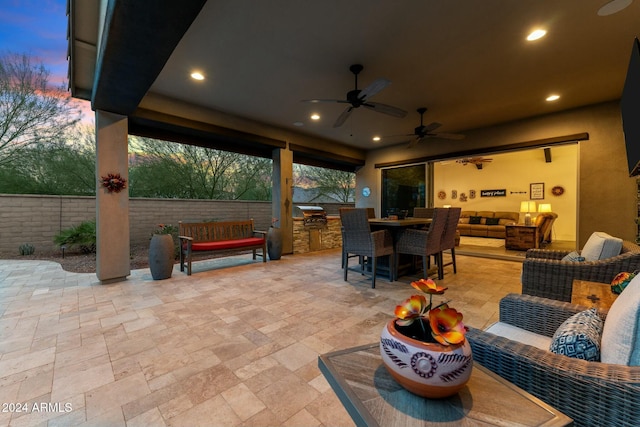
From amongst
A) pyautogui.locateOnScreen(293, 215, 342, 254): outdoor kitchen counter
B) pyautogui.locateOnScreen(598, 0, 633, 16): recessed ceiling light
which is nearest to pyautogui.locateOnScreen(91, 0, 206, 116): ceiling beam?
pyautogui.locateOnScreen(598, 0, 633, 16): recessed ceiling light

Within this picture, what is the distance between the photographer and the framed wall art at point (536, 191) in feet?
26.9

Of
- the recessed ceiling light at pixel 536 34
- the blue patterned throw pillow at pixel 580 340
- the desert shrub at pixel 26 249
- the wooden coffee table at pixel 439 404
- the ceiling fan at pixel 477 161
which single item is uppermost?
the recessed ceiling light at pixel 536 34

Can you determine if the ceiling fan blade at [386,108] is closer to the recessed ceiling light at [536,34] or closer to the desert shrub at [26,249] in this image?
the recessed ceiling light at [536,34]

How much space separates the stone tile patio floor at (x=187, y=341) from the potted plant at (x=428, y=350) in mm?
838

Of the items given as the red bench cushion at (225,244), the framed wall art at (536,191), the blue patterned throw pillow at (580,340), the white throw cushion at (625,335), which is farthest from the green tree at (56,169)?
the framed wall art at (536,191)

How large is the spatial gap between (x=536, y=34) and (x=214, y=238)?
17.1ft

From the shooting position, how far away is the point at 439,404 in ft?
2.38

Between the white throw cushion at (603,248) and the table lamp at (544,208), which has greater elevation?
the table lamp at (544,208)

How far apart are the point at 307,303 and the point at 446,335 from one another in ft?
7.81

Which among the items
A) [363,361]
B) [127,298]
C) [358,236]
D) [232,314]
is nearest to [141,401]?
[232,314]

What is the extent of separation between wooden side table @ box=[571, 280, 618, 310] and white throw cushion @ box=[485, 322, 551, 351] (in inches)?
12.5

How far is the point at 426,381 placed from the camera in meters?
0.71

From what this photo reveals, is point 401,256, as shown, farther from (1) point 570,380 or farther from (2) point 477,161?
(2) point 477,161

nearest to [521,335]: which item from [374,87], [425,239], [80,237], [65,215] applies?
[425,239]
